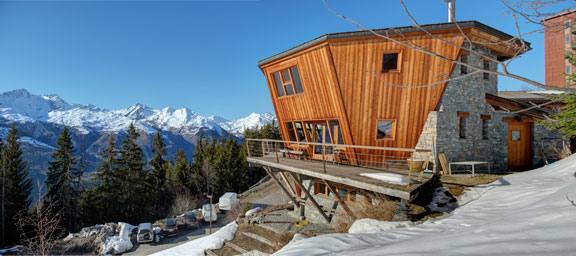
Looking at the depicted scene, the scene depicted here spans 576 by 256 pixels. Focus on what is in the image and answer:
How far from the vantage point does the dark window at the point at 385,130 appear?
1105 centimetres

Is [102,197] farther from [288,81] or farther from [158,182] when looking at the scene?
[288,81]

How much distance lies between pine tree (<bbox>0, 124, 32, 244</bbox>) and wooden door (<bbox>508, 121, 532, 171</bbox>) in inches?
1514

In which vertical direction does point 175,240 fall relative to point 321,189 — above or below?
below

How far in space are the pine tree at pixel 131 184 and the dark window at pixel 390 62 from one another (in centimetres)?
3396

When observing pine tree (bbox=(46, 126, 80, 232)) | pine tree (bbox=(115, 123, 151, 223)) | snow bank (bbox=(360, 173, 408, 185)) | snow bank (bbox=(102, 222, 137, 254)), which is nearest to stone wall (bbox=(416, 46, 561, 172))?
snow bank (bbox=(360, 173, 408, 185))

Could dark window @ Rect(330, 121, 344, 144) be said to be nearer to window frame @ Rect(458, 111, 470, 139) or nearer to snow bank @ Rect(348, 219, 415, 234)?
window frame @ Rect(458, 111, 470, 139)

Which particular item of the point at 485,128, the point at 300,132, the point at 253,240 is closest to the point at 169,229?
the point at 253,240

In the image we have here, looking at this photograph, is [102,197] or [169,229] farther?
[102,197]

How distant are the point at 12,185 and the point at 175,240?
19.0 metres

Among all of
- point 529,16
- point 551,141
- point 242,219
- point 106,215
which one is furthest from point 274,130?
point 529,16

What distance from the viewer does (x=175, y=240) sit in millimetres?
23219

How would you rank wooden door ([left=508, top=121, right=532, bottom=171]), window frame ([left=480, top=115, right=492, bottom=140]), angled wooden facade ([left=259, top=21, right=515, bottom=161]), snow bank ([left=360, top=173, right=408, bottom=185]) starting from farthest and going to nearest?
wooden door ([left=508, top=121, right=532, bottom=171]) → window frame ([left=480, top=115, right=492, bottom=140]) → angled wooden facade ([left=259, top=21, right=515, bottom=161]) → snow bank ([left=360, top=173, right=408, bottom=185])

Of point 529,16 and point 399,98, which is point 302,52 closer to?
point 399,98

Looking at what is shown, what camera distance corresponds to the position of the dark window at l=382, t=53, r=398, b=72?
428 inches
